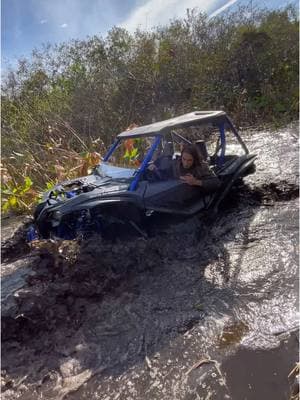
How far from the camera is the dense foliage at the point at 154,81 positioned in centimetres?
919

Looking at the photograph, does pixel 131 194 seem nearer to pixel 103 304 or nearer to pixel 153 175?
pixel 153 175

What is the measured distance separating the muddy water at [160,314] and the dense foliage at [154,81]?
4217 mm

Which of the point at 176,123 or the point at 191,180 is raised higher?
the point at 176,123

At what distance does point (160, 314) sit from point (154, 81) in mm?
8367

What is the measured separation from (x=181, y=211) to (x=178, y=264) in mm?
693

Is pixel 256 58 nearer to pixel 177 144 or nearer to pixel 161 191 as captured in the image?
pixel 177 144

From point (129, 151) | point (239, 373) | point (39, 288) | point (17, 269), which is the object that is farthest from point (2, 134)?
point (239, 373)

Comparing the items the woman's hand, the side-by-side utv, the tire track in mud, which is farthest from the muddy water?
the woman's hand

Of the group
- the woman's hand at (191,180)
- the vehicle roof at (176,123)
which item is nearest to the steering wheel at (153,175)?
the woman's hand at (191,180)

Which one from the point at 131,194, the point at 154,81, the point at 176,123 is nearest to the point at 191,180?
the point at 176,123

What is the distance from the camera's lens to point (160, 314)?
3363 mm

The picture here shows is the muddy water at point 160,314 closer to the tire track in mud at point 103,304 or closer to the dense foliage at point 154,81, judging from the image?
the tire track in mud at point 103,304

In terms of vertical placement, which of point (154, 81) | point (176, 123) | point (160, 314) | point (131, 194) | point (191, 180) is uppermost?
point (154, 81)

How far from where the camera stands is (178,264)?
417cm
